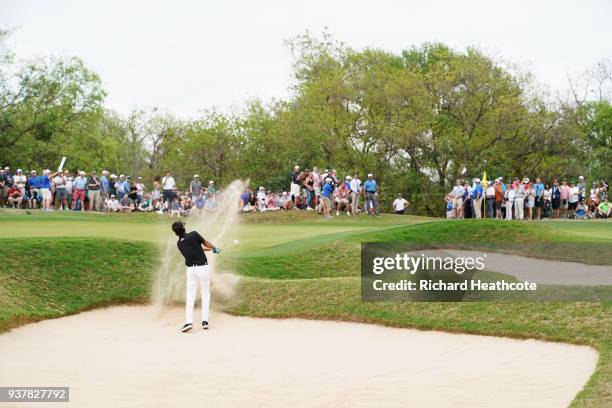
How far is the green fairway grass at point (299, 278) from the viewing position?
1645cm

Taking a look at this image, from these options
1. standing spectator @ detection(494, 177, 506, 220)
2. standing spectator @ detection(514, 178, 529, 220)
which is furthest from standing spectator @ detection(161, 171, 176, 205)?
standing spectator @ detection(514, 178, 529, 220)

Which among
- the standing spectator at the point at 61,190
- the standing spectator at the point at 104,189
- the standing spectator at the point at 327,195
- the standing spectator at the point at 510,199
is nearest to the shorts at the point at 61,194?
the standing spectator at the point at 61,190

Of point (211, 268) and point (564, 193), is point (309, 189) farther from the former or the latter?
point (211, 268)

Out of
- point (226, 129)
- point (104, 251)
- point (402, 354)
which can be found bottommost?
point (402, 354)

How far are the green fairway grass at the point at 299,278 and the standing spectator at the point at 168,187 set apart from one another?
8102 mm

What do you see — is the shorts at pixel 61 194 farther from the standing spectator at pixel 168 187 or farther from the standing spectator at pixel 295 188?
the standing spectator at pixel 295 188

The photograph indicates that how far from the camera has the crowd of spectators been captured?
4059 centimetres

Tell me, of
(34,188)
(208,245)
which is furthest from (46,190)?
(208,245)

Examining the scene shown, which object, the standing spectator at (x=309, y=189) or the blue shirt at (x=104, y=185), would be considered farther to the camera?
the blue shirt at (x=104, y=185)

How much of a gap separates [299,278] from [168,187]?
18174 mm

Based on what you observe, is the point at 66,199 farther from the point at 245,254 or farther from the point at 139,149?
the point at 139,149

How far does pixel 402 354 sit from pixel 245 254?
9.80 meters

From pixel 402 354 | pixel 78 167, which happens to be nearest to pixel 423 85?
pixel 78 167

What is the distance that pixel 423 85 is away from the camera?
211 feet
